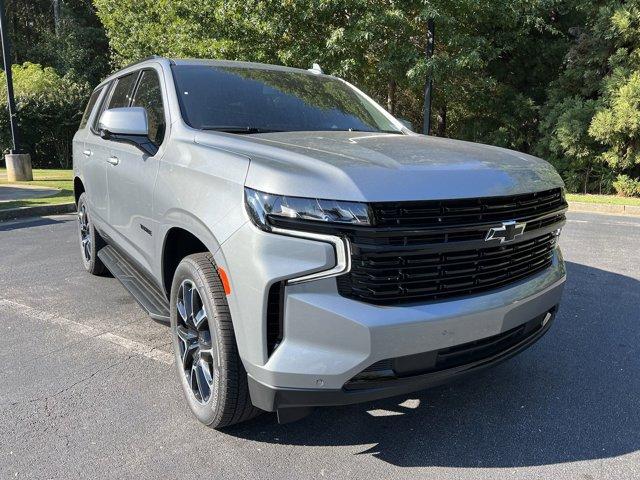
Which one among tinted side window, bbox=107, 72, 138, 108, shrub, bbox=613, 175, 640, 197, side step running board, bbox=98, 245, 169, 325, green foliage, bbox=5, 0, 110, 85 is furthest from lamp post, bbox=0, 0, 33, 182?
green foliage, bbox=5, 0, 110, 85

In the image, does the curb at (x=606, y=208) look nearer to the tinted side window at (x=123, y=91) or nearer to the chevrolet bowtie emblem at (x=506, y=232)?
the tinted side window at (x=123, y=91)

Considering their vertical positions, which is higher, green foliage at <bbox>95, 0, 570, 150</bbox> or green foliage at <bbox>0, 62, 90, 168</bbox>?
green foliage at <bbox>95, 0, 570, 150</bbox>

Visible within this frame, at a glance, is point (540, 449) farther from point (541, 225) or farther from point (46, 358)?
point (46, 358)

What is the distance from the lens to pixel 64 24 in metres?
30.3

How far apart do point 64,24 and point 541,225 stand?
34.1 meters

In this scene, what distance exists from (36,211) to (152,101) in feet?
21.9

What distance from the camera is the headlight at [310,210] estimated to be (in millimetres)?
2117

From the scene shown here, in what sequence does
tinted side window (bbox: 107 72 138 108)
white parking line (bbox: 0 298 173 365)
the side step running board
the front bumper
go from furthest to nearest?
tinted side window (bbox: 107 72 138 108), white parking line (bbox: 0 298 173 365), the side step running board, the front bumper

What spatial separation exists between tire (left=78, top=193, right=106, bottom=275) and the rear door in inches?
42.1

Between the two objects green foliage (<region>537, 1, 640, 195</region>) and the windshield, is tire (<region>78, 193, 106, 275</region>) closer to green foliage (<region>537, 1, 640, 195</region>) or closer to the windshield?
the windshield

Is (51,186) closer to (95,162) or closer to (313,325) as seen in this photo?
(95,162)

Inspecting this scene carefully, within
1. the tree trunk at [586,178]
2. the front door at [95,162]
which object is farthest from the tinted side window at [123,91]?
the tree trunk at [586,178]

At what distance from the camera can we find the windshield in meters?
3.29

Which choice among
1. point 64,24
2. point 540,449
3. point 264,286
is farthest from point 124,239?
point 64,24
